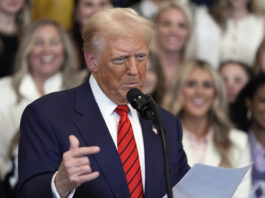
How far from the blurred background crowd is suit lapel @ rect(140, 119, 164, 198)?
4.57 feet

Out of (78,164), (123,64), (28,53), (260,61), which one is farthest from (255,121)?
(78,164)

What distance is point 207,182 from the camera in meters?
2.26

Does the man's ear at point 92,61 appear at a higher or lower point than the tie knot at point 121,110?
higher

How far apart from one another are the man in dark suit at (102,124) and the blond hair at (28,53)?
6.92ft

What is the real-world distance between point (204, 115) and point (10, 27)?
65.4 inches

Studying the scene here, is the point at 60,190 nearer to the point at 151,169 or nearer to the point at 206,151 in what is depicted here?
the point at 151,169

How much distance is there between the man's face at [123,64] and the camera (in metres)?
2.46

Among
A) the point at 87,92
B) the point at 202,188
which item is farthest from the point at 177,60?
the point at 202,188

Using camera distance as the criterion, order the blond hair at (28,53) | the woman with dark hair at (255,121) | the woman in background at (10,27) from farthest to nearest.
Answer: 1. the woman in background at (10,27)
2. the blond hair at (28,53)
3. the woman with dark hair at (255,121)

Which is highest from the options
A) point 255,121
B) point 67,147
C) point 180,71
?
point 67,147

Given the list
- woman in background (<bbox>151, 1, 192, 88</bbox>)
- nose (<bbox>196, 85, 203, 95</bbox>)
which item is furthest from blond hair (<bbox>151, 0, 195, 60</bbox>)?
nose (<bbox>196, 85, 203, 95</bbox>)

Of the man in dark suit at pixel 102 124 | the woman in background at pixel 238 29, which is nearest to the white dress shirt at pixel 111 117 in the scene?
the man in dark suit at pixel 102 124

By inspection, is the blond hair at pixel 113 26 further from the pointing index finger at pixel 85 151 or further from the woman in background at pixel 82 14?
the woman in background at pixel 82 14

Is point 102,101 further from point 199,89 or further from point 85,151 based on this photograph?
point 199,89
